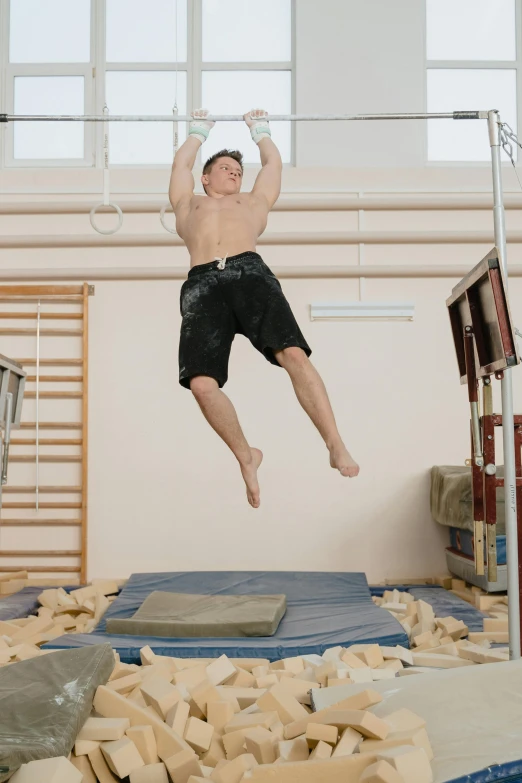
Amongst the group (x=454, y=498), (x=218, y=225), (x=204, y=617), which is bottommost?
(x=204, y=617)

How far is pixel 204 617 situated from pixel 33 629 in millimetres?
971

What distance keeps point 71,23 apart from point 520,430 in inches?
200

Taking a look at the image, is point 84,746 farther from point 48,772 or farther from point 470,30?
point 470,30

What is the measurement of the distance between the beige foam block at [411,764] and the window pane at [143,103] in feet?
17.9

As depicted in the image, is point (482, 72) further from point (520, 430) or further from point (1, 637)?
point (1, 637)

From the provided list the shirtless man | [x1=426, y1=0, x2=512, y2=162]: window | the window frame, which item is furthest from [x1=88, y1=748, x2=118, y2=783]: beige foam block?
[x1=426, y1=0, x2=512, y2=162]: window

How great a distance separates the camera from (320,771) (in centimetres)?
240

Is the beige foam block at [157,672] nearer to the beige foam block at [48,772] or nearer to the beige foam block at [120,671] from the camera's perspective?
the beige foam block at [120,671]

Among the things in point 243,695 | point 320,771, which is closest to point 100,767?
point 243,695

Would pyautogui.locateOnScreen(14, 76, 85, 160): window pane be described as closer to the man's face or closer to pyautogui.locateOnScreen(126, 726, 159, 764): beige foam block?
the man's face

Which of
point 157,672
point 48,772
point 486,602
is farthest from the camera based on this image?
point 486,602

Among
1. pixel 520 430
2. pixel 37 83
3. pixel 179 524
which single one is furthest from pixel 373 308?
pixel 37 83

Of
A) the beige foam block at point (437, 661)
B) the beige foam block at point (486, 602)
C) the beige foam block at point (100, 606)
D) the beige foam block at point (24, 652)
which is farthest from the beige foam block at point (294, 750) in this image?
the beige foam block at point (486, 602)

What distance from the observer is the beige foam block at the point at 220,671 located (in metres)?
3.75
